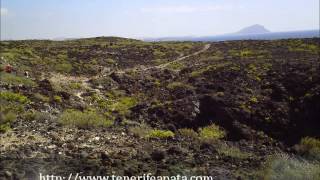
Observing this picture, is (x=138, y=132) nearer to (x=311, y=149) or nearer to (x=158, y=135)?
(x=158, y=135)

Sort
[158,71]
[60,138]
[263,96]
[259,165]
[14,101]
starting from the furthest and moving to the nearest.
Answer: [158,71], [263,96], [14,101], [60,138], [259,165]

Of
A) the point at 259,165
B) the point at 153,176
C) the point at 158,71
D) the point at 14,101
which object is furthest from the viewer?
the point at 158,71

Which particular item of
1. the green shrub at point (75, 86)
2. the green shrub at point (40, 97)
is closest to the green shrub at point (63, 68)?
the green shrub at point (75, 86)

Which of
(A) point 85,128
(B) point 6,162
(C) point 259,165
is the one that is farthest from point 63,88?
(C) point 259,165

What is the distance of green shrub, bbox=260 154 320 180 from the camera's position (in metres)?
11.3

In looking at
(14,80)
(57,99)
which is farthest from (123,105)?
(14,80)

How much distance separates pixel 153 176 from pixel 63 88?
14.8 meters

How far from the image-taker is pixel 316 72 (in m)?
27.5

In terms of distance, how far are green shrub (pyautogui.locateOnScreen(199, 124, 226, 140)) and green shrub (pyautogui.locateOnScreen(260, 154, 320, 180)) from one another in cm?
539

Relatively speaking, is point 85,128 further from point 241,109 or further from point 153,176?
point 241,109

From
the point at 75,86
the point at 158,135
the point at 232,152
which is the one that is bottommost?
the point at 232,152

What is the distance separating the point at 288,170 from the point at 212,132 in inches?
283

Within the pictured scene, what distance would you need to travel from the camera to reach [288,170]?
11656 millimetres

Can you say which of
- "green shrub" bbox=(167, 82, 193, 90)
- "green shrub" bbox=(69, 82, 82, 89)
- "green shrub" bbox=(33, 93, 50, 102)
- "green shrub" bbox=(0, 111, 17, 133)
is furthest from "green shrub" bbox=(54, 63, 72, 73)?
"green shrub" bbox=(0, 111, 17, 133)
